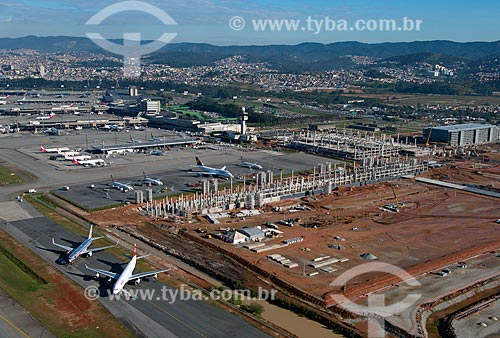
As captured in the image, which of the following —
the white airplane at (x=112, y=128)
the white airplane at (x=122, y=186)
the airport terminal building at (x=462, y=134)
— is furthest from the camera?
the white airplane at (x=112, y=128)

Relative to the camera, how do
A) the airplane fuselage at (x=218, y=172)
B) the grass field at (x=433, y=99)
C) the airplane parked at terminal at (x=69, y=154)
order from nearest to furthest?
the airplane fuselage at (x=218, y=172) → the airplane parked at terminal at (x=69, y=154) → the grass field at (x=433, y=99)

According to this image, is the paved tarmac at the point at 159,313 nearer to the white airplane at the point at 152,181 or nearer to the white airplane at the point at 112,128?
the white airplane at the point at 152,181

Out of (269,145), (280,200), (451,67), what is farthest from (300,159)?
(451,67)

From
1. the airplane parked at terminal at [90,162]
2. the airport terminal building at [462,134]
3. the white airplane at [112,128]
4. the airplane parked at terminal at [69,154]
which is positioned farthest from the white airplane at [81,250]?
the airport terminal building at [462,134]

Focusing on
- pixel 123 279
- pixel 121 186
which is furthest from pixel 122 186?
pixel 123 279

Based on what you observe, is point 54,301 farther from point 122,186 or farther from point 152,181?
point 152,181

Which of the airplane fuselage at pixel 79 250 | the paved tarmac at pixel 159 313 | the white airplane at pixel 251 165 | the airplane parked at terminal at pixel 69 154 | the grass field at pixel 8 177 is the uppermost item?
the airplane parked at terminal at pixel 69 154

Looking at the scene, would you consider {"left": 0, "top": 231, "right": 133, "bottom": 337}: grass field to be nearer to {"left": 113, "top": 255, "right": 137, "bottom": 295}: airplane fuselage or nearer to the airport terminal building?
{"left": 113, "top": 255, "right": 137, "bottom": 295}: airplane fuselage

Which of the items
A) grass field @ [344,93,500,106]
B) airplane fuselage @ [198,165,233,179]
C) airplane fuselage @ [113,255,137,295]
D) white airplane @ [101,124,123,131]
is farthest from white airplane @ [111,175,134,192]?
grass field @ [344,93,500,106]
